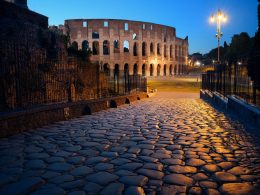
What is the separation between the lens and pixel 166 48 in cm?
6003

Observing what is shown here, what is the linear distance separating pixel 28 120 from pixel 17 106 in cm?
63

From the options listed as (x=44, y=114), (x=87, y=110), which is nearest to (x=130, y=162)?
(x=44, y=114)

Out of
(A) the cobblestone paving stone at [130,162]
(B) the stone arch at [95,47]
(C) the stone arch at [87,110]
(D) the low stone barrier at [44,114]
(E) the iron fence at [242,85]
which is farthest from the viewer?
(B) the stone arch at [95,47]

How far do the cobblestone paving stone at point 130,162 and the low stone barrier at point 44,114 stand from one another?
0.29m

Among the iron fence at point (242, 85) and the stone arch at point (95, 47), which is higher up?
the stone arch at point (95, 47)

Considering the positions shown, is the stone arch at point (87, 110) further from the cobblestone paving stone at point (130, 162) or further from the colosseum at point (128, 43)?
the colosseum at point (128, 43)

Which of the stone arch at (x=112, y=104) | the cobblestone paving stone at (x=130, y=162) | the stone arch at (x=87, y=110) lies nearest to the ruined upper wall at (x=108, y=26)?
the stone arch at (x=112, y=104)

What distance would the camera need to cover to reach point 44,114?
275 inches

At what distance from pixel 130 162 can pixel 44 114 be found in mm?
4063

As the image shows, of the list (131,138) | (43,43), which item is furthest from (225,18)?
(131,138)

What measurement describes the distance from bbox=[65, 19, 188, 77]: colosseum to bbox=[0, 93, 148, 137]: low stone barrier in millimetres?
39334

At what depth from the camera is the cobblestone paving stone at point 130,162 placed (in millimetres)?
2895

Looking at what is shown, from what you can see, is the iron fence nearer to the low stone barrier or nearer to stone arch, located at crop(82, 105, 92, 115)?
the low stone barrier

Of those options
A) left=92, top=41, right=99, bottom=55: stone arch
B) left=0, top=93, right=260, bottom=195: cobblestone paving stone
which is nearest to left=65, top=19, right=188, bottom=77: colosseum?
left=92, top=41, right=99, bottom=55: stone arch
